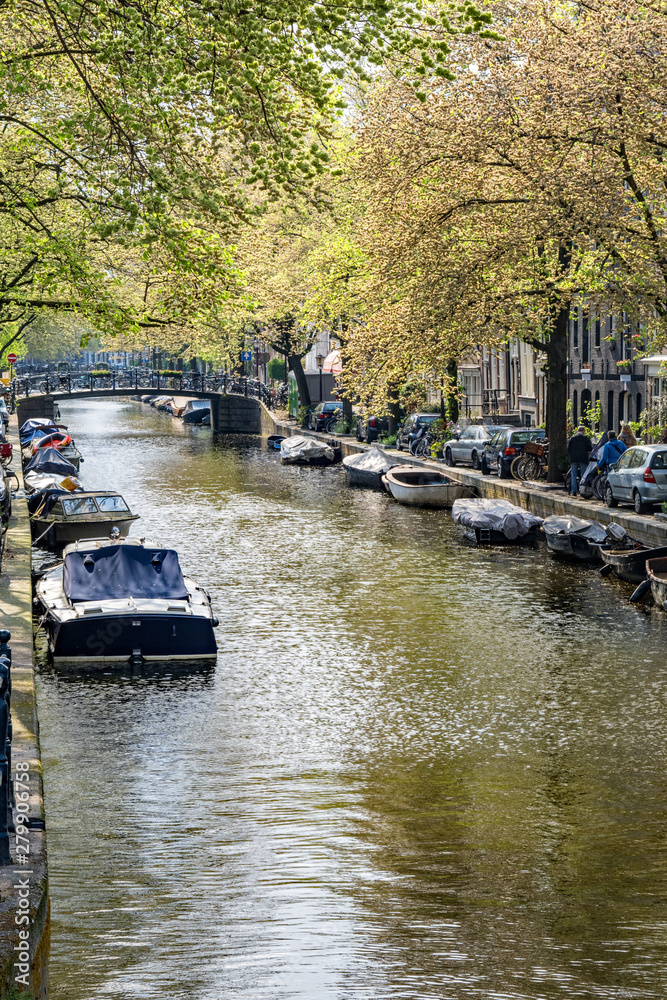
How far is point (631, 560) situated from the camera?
26.2 meters

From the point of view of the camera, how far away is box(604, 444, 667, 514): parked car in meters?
28.7

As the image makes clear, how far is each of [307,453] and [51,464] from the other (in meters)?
15.6

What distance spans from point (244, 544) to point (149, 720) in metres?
15.7

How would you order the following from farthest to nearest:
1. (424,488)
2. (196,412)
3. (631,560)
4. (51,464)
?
1. (196,412)
2. (51,464)
3. (424,488)
4. (631,560)

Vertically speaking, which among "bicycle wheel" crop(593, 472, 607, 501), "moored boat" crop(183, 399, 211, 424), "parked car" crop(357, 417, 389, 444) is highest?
"moored boat" crop(183, 399, 211, 424)

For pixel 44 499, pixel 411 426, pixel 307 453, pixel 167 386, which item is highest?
pixel 167 386

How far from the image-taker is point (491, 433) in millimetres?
45562

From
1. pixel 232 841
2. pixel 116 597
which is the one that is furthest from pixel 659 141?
pixel 232 841

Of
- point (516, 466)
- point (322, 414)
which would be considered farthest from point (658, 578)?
point (322, 414)

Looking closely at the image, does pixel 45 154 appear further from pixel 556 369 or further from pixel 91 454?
pixel 91 454

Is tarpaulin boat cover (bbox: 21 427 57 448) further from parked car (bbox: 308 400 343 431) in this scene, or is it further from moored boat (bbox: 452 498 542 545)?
moored boat (bbox: 452 498 542 545)

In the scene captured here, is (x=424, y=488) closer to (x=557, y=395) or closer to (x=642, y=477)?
(x=557, y=395)

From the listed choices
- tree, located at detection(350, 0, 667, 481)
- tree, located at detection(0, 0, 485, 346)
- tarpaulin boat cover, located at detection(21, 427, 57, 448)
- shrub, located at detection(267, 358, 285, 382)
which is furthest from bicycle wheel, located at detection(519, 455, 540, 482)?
shrub, located at detection(267, 358, 285, 382)

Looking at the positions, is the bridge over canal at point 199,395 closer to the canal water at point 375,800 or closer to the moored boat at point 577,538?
the moored boat at point 577,538
